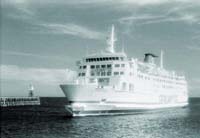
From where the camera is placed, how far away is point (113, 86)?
48.7 metres

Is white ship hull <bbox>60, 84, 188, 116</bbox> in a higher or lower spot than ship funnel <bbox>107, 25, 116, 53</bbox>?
lower

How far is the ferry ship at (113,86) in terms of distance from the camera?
45.8 m

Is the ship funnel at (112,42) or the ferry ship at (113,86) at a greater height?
the ship funnel at (112,42)

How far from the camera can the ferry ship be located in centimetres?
4578

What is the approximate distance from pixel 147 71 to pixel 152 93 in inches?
159

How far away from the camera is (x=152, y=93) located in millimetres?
59406

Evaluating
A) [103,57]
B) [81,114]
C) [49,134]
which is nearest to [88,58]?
[103,57]

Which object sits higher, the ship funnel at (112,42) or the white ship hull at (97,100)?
the ship funnel at (112,42)

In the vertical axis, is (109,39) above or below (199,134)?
above

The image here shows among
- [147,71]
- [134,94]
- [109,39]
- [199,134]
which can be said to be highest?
[109,39]

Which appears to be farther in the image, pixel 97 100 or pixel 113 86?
pixel 113 86

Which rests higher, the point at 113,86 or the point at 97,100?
the point at 113,86

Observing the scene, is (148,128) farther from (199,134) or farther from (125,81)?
(125,81)

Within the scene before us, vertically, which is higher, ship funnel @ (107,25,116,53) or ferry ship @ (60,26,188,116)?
ship funnel @ (107,25,116,53)
